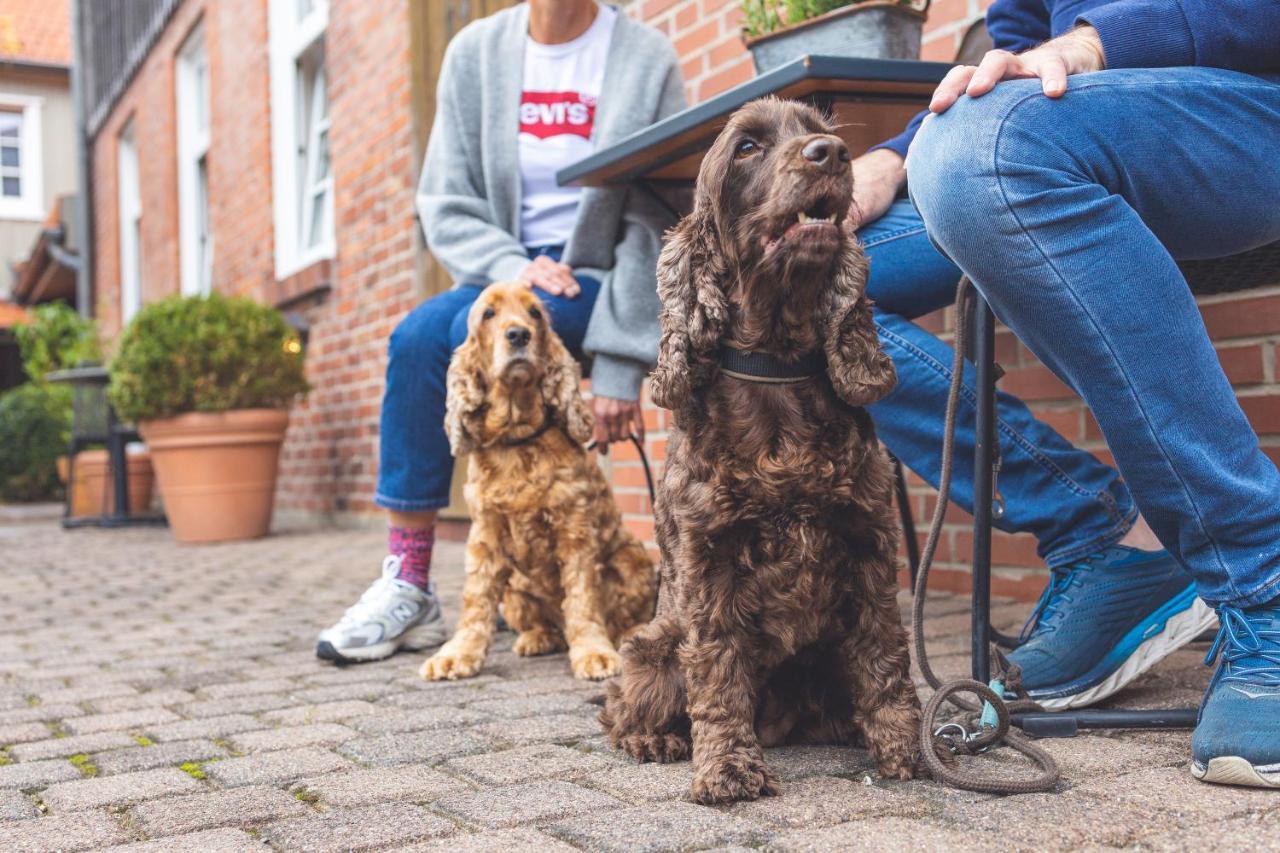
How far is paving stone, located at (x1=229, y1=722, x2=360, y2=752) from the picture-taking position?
7.54 ft

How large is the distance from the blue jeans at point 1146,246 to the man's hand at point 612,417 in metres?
1.49

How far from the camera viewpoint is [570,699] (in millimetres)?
2674

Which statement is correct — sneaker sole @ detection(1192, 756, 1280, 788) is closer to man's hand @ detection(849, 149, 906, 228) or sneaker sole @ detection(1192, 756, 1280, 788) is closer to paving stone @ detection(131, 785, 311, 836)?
man's hand @ detection(849, 149, 906, 228)

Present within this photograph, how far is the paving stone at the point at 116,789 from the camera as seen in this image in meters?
1.95

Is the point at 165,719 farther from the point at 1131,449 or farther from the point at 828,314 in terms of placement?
the point at 1131,449

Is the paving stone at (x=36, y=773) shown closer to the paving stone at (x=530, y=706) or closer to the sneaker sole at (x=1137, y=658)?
the paving stone at (x=530, y=706)

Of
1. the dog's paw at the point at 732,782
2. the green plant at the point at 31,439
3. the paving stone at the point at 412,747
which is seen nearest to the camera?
the dog's paw at the point at 732,782

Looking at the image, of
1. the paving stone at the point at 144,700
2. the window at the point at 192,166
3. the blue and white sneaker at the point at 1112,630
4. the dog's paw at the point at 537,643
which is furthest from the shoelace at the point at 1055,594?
the window at the point at 192,166

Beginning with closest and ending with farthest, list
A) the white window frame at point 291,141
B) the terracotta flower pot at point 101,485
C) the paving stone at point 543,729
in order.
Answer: the paving stone at point 543,729 → the white window frame at point 291,141 → the terracotta flower pot at point 101,485

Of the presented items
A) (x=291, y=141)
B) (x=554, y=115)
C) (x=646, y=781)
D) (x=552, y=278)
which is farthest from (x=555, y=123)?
(x=291, y=141)

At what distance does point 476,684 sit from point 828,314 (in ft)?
4.82

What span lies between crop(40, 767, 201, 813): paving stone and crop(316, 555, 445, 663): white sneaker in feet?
3.54

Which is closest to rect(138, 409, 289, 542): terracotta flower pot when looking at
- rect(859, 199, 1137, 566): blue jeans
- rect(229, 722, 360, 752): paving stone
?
rect(229, 722, 360, 752): paving stone

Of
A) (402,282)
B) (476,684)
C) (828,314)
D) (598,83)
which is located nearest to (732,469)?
(828,314)
